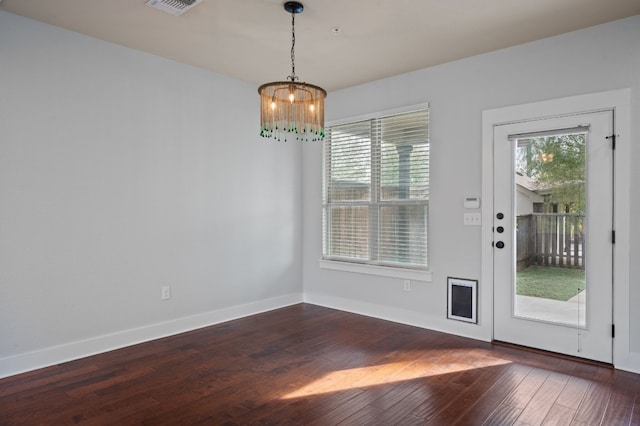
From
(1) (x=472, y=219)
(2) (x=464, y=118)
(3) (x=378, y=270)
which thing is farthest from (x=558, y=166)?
(3) (x=378, y=270)

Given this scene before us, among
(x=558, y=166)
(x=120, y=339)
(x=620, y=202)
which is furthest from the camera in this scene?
(x=120, y=339)

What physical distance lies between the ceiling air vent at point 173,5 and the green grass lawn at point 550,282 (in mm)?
3535

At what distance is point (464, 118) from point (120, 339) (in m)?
3.90

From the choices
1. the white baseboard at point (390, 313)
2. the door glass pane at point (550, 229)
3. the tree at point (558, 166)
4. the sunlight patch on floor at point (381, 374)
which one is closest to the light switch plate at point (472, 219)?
the door glass pane at point (550, 229)

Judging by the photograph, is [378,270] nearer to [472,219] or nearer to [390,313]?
[390,313]

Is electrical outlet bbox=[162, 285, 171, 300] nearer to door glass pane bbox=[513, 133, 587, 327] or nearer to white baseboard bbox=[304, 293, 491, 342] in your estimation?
white baseboard bbox=[304, 293, 491, 342]

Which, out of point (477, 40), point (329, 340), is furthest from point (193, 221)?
point (477, 40)

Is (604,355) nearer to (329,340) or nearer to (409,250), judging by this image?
(409,250)

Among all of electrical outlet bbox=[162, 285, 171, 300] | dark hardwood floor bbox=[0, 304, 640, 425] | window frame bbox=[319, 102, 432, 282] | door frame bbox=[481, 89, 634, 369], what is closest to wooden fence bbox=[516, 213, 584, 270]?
door frame bbox=[481, 89, 634, 369]

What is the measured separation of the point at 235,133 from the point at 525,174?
3.07 meters

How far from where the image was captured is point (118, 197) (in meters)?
3.64

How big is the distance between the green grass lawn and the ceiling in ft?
6.70

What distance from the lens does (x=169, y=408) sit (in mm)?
2535

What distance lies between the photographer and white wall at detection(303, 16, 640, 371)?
3.15 meters
